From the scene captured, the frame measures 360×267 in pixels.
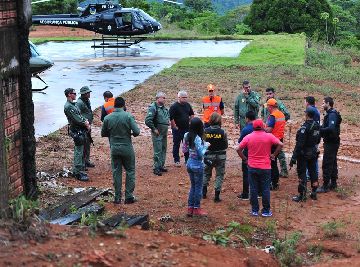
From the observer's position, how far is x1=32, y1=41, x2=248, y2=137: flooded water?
19.3m

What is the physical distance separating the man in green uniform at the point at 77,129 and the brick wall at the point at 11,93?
2.49m

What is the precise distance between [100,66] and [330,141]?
774 inches

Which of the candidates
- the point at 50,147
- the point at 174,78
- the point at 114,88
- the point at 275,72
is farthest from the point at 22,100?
the point at 275,72

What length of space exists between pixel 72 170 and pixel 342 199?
191 inches

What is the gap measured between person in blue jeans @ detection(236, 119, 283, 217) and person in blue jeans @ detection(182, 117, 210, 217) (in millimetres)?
675

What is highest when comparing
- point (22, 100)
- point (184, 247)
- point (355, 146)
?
point (22, 100)

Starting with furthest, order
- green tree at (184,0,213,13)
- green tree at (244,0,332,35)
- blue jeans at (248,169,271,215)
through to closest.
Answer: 1. green tree at (184,0,213,13)
2. green tree at (244,0,332,35)
3. blue jeans at (248,169,271,215)

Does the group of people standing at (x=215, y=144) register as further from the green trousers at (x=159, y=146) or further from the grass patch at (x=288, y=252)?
the grass patch at (x=288, y=252)

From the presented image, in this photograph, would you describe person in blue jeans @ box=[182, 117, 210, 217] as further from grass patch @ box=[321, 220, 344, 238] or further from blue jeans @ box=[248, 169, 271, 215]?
grass patch @ box=[321, 220, 344, 238]

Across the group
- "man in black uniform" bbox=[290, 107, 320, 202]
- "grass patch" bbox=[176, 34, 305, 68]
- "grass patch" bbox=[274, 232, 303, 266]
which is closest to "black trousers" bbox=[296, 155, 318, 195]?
"man in black uniform" bbox=[290, 107, 320, 202]

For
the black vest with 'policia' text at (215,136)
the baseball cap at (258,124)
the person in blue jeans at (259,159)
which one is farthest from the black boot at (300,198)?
the baseball cap at (258,124)

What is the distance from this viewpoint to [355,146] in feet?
47.9

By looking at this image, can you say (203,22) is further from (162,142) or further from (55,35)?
(162,142)

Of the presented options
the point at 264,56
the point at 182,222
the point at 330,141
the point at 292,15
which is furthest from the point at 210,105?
the point at 292,15
